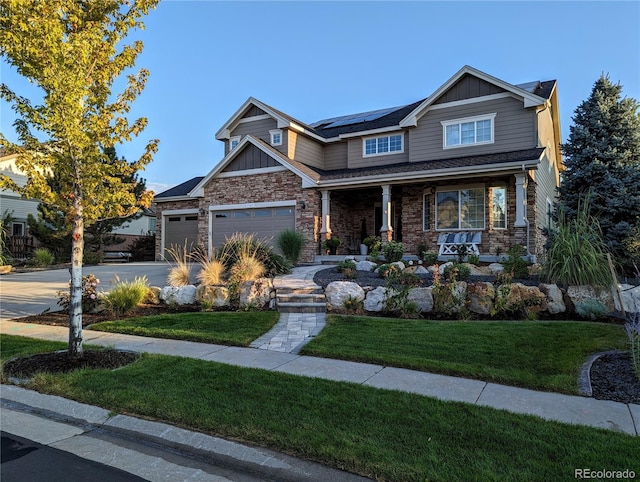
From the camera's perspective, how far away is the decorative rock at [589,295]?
770 centimetres

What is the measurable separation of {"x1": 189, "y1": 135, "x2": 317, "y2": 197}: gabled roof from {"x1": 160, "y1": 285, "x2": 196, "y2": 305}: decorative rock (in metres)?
8.41

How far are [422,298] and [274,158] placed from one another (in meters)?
11.4

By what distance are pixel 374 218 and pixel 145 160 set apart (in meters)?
13.9

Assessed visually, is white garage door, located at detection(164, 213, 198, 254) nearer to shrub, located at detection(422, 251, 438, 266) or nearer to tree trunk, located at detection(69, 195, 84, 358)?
shrub, located at detection(422, 251, 438, 266)

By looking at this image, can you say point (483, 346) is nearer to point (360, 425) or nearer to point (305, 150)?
point (360, 425)

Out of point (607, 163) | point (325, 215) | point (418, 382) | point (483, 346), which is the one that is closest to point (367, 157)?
point (325, 215)

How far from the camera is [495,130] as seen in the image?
16.1 meters

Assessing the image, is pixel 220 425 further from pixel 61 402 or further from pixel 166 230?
pixel 166 230

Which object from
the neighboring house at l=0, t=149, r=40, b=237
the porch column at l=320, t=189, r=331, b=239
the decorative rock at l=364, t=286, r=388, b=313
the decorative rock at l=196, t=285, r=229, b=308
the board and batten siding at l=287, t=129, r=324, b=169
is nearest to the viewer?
the decorative rock at l=364, t=286, r=388, b=313

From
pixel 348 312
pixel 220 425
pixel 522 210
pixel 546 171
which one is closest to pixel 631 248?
pixel 522 210

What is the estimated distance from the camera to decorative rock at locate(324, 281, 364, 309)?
8930 mm

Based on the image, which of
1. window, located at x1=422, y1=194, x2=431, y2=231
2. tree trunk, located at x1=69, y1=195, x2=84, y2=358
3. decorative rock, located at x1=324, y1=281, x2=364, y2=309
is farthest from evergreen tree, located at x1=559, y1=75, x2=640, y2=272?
tree trunk, located at x1=69, y1=195, x2=84, y2=358

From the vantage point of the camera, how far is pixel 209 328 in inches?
309

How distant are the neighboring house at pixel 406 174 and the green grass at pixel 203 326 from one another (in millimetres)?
8590
